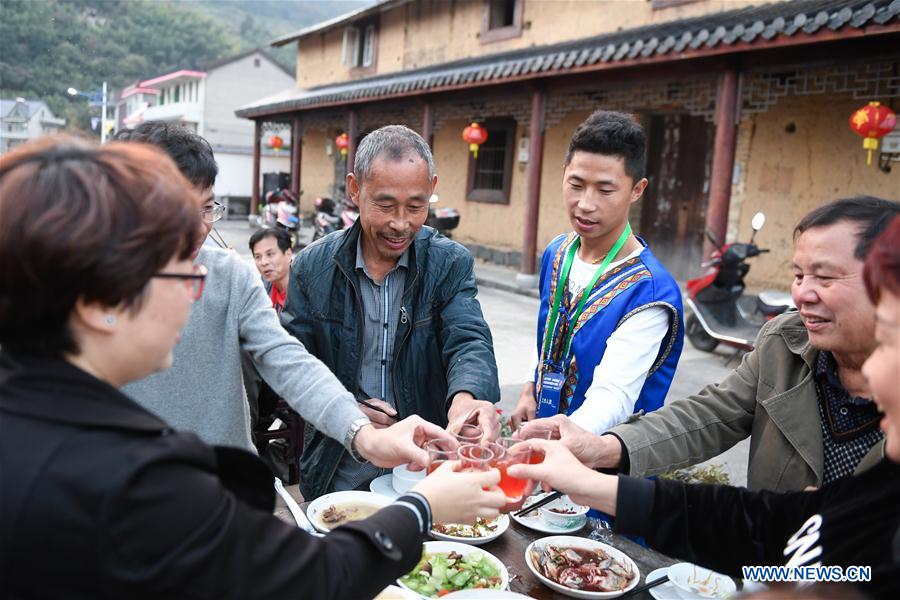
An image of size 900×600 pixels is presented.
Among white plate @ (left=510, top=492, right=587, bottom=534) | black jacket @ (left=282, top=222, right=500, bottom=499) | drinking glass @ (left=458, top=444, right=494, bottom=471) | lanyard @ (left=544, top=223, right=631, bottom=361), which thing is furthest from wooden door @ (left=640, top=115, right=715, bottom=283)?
drinking glass @ (left=458, top=444, right=494, bottom=471)

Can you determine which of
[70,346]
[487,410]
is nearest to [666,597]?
[487,410]

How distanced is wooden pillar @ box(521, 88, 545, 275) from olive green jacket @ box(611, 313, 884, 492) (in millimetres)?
9557

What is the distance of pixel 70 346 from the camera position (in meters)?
1.07

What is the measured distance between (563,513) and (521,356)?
18.3 feet

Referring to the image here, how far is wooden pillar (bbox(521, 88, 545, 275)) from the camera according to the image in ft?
37.8

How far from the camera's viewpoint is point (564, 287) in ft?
9.24

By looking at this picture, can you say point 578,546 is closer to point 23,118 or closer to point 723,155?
point 723,155

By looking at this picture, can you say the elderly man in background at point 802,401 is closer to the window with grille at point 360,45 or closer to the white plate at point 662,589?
the white plate at point 662,589

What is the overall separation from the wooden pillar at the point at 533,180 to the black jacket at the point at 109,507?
10874 mm

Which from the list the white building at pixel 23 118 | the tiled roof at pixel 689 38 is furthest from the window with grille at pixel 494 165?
the white building at pixel 23 118

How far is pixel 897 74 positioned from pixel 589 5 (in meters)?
6.14

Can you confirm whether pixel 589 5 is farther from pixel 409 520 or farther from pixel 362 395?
pixel 409 520

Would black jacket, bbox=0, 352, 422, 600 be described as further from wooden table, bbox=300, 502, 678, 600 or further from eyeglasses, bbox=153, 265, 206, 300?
wooden table, bbox=300, 502, 678, 600

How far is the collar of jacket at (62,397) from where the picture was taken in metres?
1.01
